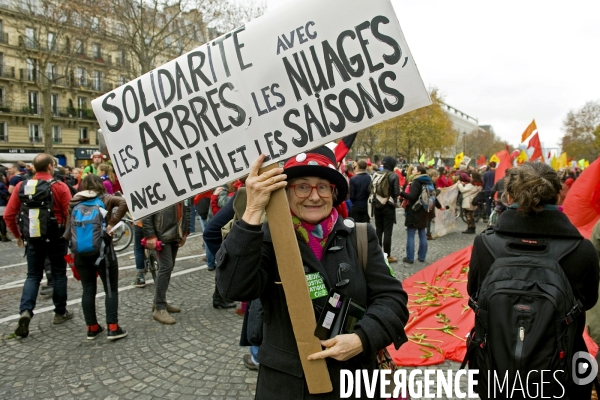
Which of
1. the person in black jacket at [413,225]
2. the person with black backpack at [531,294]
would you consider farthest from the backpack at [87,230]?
the person in black jacket at [413,225]

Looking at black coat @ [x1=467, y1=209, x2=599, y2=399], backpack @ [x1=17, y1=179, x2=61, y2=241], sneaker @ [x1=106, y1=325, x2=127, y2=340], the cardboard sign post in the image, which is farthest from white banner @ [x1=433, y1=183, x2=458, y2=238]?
the cardboard sign post

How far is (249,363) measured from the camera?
379cm

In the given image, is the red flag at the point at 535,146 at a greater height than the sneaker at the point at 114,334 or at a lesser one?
greater

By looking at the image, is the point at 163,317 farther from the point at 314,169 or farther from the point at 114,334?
the point at 314,169

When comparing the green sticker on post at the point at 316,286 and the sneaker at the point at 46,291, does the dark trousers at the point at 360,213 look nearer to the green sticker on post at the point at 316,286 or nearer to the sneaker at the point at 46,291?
the sneaker at the point at 46,291

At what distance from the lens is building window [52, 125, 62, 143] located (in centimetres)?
4062

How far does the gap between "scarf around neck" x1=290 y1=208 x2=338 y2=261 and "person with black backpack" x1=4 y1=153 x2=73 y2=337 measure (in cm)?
395

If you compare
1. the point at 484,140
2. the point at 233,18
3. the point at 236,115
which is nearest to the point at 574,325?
the point at 236,115

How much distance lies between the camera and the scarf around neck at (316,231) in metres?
1.85

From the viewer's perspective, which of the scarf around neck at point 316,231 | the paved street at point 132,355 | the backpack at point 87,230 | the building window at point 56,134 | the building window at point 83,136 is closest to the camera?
the scarf around neck at point 316,231

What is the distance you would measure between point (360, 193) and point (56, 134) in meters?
41.6

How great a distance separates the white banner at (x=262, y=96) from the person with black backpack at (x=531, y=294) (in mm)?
883

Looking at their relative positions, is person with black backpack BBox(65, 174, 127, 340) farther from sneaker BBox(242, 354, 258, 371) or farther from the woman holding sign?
the woman holding sign

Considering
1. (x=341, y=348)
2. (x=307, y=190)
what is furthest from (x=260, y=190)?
(x=341, y=348)
